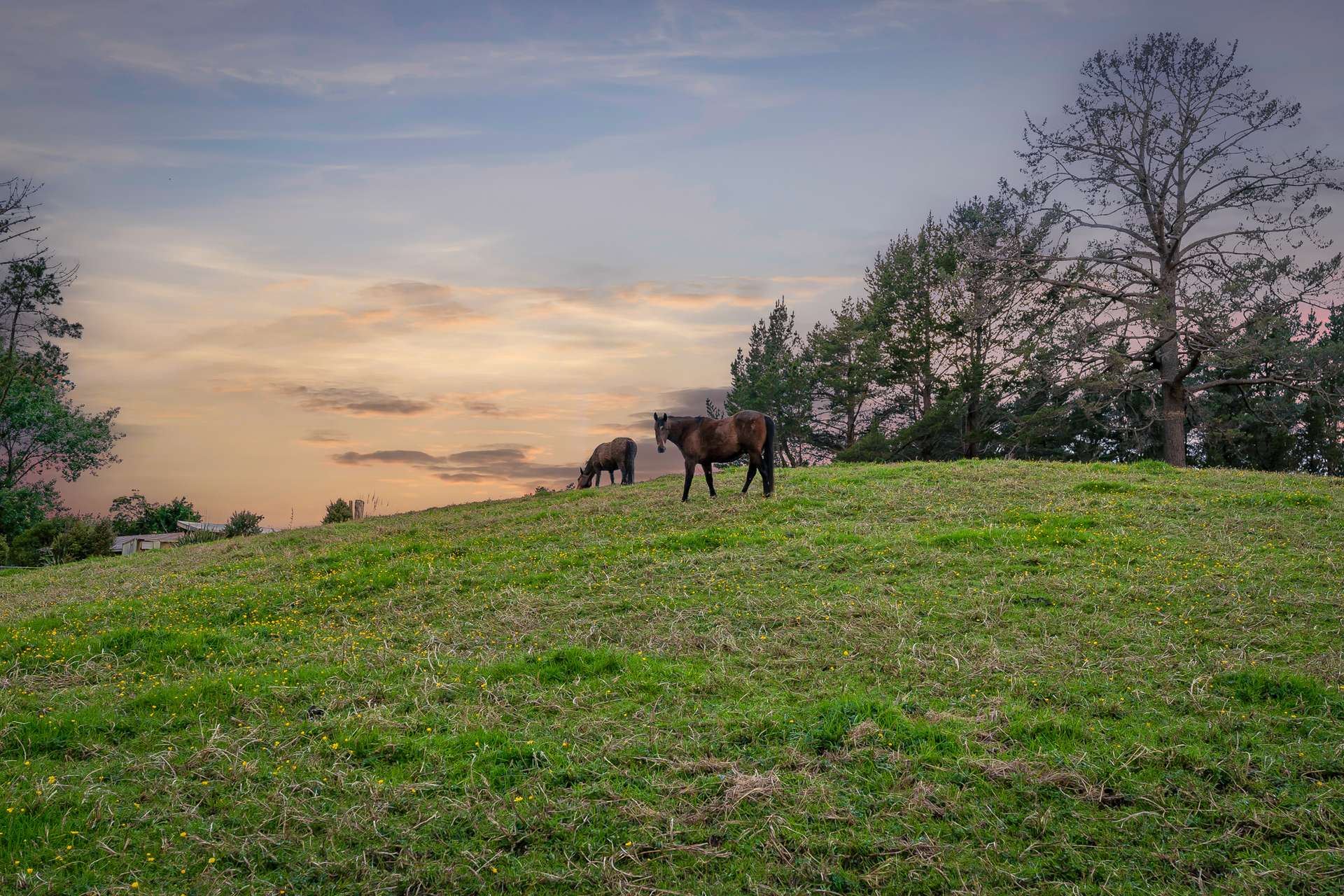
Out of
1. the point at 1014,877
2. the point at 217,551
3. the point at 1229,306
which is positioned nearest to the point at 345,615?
the point at 1014,877

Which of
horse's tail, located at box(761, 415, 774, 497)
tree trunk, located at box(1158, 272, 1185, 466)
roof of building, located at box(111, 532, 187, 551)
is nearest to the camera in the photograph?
horse's tail, located at box(761, 415, 774, 497)

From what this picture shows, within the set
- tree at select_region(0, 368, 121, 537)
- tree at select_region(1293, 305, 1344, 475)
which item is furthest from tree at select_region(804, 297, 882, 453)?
tree at select_region(0, 368, 121, 537)

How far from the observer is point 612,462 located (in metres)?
32.0

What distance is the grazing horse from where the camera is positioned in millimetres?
31109

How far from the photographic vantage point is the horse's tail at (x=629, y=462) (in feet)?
102

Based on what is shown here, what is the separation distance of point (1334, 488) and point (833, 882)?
1842cm

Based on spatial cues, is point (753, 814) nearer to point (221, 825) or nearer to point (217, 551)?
point (221, 825)

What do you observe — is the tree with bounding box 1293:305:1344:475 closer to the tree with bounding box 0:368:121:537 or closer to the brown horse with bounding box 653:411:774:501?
the brown horse with bounding box 653:411:774:501

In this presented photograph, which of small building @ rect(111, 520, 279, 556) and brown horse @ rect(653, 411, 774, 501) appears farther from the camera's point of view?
small building @ rect(111, 520, 279, 556)

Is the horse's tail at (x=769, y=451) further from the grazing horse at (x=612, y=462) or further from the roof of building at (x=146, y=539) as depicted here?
the roof of building at (x=146, y=539)

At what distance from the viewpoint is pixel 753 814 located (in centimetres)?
568

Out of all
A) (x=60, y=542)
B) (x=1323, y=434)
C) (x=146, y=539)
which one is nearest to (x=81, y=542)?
(x=60, y=542)

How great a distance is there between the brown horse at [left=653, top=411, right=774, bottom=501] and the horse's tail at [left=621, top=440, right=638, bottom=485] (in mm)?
11016

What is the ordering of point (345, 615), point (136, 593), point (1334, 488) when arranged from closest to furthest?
point (345, 615), point (136, 593), point (1334, 488)
